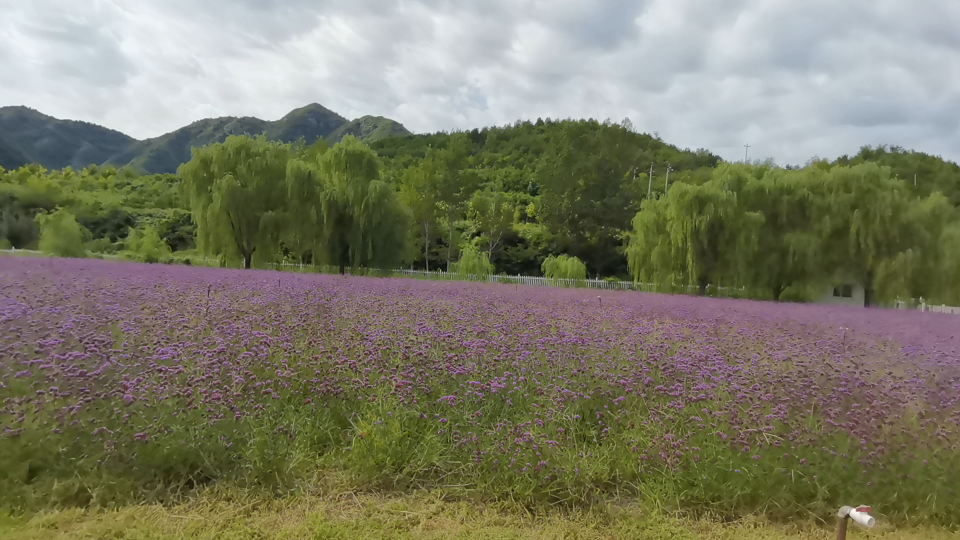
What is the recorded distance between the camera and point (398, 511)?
10.2ft

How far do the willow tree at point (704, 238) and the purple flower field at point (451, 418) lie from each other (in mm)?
15293

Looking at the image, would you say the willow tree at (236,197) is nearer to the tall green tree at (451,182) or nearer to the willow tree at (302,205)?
the willow tree at (302,205)

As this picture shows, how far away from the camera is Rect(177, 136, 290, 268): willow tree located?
19.9m

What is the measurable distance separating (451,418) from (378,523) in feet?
2.97

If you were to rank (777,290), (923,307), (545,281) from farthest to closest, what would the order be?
(545,281) → (923,307) → (777,290)

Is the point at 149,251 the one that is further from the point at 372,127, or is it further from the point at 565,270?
the point at 372,127

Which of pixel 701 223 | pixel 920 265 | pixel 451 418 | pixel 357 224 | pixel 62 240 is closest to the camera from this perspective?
pixel 451 418

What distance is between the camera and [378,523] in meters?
2.98

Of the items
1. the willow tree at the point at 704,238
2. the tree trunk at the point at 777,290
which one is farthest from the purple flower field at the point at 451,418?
the tree trunk at the point at 777,290

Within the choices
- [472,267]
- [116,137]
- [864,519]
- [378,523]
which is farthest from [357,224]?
[116,137]

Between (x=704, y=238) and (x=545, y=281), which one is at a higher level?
(x=704, y=238)

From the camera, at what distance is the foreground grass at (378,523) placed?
2746mm

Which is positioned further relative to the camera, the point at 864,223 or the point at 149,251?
the point at 149,251

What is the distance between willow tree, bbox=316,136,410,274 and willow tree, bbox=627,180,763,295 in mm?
11036
